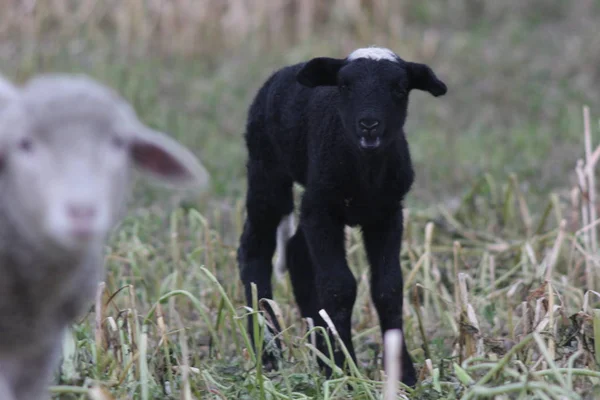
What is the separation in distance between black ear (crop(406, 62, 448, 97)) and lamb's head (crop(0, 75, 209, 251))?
1.79m

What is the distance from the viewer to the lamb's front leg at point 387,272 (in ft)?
15.2

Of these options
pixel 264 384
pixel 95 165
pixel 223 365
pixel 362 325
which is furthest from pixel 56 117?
pixel 362 325

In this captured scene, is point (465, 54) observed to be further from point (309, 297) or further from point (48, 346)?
point (48, 346)

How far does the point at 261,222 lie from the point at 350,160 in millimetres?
909

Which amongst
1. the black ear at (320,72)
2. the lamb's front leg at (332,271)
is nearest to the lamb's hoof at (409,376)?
the lamb's front leg at (332,271)

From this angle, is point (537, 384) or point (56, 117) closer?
point (56, 117)

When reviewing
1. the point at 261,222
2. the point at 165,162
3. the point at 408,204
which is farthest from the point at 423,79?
the point at 408,204

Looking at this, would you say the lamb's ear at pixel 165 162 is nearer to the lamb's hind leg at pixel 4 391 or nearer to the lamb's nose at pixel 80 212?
the lamb's nose at pixel 80 212

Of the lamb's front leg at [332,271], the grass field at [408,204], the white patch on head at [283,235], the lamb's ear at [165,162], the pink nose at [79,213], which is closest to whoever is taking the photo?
the pink nose at [79,213]

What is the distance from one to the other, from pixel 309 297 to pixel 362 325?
36cm

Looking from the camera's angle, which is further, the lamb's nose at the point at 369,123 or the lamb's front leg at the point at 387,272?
the lamb's front leg at the point at 387,272

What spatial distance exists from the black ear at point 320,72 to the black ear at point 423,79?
30 cm

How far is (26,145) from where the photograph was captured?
109 inches

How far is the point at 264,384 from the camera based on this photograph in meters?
3.96
